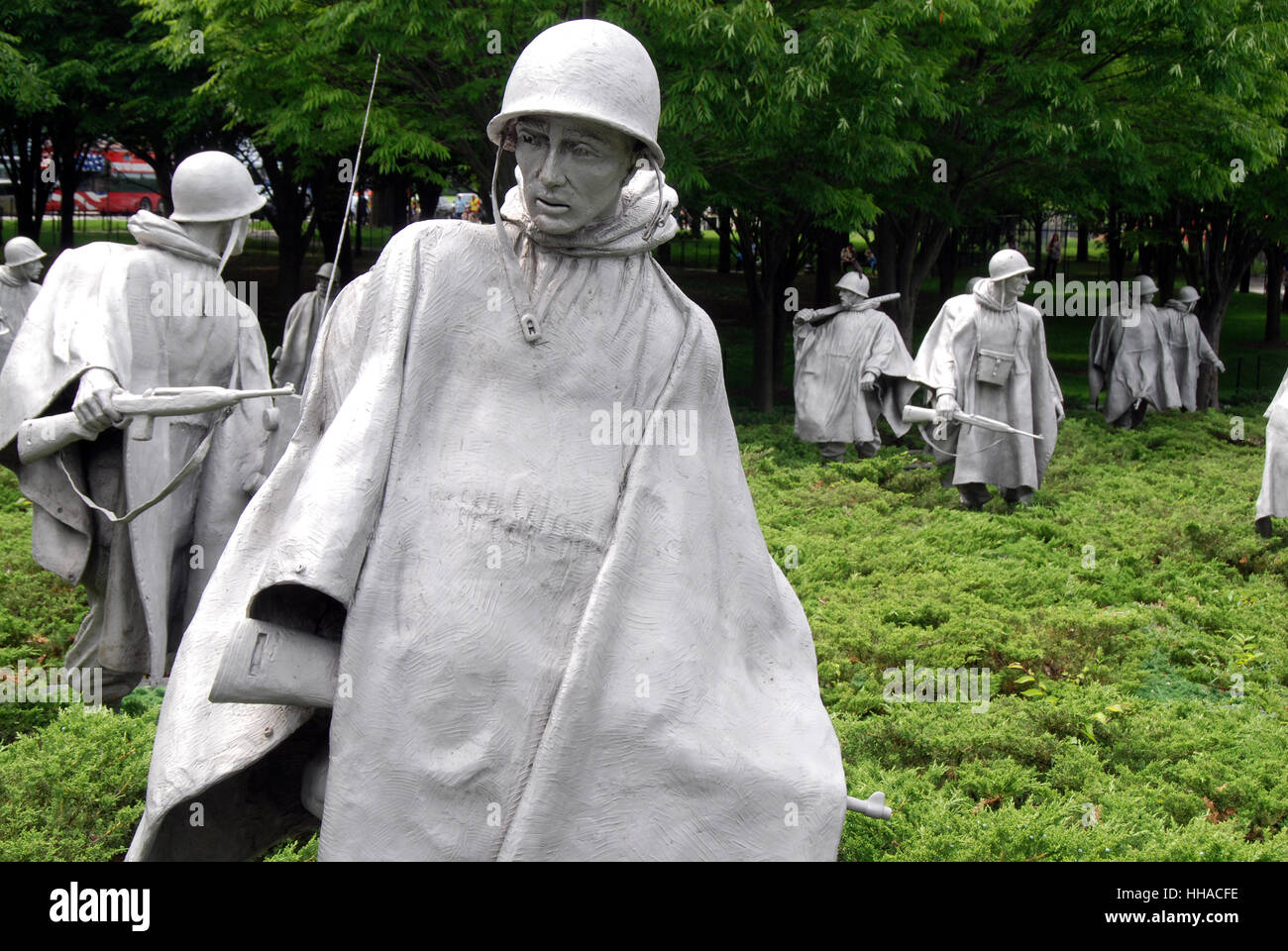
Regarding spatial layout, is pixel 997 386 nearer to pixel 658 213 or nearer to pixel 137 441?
pixel 137 441

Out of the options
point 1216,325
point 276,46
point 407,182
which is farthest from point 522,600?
point 1216,325

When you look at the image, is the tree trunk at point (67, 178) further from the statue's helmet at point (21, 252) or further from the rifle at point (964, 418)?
the rifle at point (964, 418)

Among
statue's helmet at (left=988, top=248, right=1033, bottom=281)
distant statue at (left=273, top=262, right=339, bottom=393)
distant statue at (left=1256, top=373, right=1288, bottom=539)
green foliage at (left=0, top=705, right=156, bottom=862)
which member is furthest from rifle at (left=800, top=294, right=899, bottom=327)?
green foliage at (left=0, top=705, right=156, bottom=862)

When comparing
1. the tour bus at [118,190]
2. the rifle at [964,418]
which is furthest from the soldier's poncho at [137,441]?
the tour bus at [118,190]

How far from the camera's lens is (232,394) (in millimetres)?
5312

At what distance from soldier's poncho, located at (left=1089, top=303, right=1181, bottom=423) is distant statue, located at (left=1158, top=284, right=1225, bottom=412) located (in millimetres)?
317

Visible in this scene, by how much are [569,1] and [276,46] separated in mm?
3154

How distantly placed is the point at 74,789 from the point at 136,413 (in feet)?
4.81

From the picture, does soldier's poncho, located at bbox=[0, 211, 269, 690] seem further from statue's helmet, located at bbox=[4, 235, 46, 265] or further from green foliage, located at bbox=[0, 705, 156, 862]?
statue's helmet, located at bbox=[4, 235, 46, 265]

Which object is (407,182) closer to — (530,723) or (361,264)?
(361,264)

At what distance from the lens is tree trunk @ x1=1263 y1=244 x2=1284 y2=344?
35.7m

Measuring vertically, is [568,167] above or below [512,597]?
above

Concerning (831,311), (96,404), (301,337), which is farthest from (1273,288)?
(96,404)

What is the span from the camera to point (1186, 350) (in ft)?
84.5
